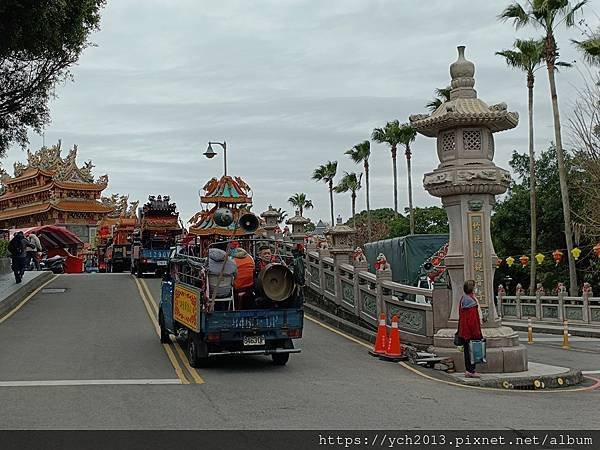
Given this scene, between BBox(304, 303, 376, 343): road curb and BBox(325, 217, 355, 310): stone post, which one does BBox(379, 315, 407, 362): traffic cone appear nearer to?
BBox(304, 303, 376, 343): road curb

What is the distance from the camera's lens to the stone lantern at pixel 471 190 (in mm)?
14742

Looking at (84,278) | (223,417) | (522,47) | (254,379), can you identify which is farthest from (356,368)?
(522,47)

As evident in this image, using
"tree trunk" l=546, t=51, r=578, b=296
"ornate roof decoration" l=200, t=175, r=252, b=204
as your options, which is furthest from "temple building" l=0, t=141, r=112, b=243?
"ornate roof decoration" l=200, t=175, r=252, b=204

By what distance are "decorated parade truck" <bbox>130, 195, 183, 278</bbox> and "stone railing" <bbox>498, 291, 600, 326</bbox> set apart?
51.1 ft

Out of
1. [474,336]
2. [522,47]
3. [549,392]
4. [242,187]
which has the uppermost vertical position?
[522,47]

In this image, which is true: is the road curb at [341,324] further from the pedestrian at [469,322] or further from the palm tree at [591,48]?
the palm tree at [591,48]

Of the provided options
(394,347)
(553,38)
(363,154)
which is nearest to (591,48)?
(553,38)

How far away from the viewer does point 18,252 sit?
27203 mm

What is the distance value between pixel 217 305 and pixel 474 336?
15.0 feet

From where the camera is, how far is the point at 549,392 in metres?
13.1

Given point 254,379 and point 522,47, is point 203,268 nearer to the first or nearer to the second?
point 254,379

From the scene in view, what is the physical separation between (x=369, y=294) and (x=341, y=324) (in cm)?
175

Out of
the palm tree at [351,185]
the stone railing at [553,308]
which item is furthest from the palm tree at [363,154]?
the stone railing at [553,308]
